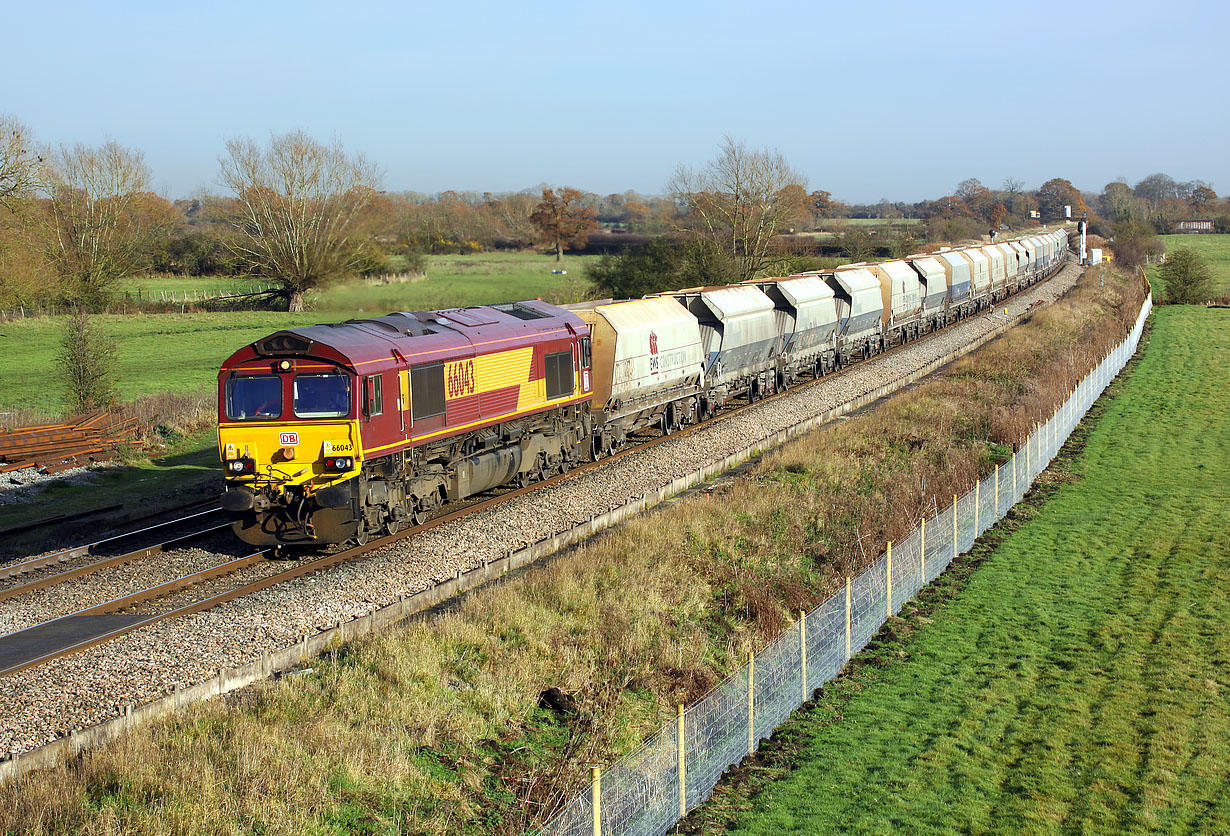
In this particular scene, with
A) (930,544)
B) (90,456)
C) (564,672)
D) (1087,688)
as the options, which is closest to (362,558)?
(564,672)

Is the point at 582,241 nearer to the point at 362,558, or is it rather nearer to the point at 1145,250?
the point at 362,558

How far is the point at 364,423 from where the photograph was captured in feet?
58.4

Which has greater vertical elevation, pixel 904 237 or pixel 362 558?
pixel 904 237

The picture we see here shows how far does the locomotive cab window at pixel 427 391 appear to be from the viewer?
19266 millimetres

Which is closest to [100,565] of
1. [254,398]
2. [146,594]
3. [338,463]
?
[146,594]

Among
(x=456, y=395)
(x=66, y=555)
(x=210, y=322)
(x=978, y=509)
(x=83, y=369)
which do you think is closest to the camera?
(x=66, y=555)

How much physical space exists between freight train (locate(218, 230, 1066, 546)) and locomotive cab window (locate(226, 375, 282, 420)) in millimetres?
25

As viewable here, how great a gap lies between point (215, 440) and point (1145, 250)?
11474 centimetres

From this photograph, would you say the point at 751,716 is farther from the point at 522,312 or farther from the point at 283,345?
the point at 522,312

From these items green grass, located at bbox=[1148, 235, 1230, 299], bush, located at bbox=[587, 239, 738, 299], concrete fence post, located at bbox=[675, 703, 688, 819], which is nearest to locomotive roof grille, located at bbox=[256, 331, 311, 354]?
concrete fence post, located at bbox=[675, 703, 688, 819]

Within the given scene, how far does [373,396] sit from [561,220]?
209ft

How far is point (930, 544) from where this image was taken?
19.2m

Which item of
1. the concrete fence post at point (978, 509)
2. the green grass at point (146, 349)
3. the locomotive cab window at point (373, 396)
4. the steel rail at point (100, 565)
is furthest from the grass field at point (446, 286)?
the concrete fence post at point (978, 509)

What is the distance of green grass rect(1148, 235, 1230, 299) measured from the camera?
290 feet
